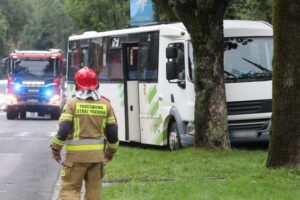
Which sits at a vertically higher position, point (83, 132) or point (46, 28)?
point (46, 28)

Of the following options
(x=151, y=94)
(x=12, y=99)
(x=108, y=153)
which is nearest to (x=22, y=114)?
(x=12, y=99)

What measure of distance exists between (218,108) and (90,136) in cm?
810

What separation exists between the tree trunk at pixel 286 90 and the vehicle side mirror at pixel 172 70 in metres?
5.32

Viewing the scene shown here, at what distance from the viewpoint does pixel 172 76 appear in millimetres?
17000

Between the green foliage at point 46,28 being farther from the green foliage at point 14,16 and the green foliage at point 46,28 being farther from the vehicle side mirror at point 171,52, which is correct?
the vehicle side mirror at point 171,52

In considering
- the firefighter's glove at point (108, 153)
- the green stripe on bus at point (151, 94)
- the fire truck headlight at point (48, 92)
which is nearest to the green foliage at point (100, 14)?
the fire truck headlight at point (48, 92)

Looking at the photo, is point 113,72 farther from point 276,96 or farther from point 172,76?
point 276,96

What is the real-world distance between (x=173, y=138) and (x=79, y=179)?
9589 millimetres

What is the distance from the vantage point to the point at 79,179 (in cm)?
785

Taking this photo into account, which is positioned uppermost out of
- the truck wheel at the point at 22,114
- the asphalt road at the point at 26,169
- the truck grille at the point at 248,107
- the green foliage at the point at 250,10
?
the green foliage at the point at 250,10

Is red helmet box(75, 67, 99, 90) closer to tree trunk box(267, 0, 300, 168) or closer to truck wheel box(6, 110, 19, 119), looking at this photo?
tree trunk box(267, 0, 300, 168)

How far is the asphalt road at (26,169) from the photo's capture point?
11875mm

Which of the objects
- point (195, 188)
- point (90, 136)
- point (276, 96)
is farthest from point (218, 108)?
point (90, 136)

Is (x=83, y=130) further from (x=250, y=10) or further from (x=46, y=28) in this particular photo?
(x=46, y=28)
